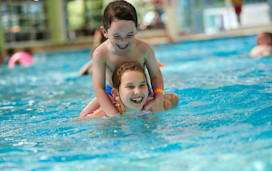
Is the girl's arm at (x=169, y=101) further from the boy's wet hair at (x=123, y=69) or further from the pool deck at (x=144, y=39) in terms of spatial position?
the pool deck at (x=144, y=39)

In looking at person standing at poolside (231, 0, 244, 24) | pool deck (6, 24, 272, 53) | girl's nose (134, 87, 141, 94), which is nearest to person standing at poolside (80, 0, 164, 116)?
girl's nose (134, 87, 141, 94)

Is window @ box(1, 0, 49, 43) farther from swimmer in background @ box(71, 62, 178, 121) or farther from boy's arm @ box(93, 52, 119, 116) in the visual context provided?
swimmer in background @ box(71, 62, 178, 121)

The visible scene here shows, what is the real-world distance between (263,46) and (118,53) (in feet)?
18.9

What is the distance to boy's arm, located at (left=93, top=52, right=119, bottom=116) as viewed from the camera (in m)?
3.46

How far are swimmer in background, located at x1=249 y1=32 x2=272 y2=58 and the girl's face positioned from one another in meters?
5.63

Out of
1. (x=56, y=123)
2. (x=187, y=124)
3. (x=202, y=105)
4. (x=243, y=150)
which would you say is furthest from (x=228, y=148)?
(x=56, y=123)

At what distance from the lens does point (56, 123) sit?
3.64 m

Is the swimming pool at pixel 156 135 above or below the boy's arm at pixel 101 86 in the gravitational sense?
below

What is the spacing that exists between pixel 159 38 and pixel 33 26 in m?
7.69

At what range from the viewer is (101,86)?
3520 millimetres

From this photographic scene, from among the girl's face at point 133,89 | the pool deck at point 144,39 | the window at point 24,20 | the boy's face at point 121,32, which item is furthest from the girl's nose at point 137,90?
the window at point 24,20

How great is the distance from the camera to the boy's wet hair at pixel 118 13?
10.5 feet

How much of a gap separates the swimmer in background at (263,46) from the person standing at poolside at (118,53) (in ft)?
17.3

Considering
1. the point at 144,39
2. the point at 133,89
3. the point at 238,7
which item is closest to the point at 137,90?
the point at 133,89
